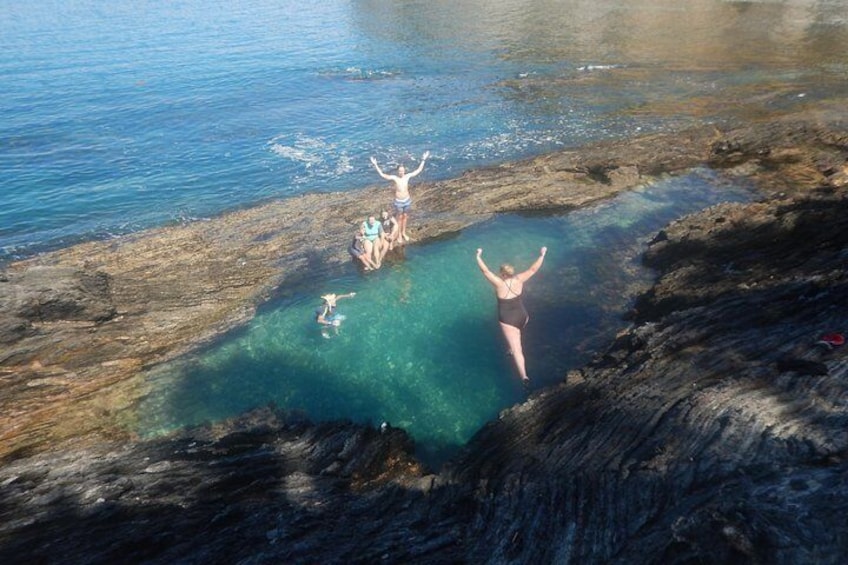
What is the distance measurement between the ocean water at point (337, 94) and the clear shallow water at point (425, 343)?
29.7ft

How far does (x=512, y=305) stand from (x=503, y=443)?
353cm

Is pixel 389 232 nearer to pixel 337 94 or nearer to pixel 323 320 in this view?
pixel 323 320

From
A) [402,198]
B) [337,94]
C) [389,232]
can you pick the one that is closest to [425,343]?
[389,232]

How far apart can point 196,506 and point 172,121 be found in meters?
32.0

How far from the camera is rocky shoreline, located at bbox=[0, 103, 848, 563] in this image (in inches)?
253

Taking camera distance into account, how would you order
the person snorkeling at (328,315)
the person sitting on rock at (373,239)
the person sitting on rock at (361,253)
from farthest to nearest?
the person sitting on rock at (361,253) → the person sitting on rock at (373,239) → the person snorkeling at (328,315)

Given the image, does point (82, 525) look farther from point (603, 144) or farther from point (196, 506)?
point (603, 144)

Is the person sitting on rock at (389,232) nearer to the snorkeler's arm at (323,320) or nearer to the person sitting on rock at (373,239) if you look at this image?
the person sitting on rock at (373,239)

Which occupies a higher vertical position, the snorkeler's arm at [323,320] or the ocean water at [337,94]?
the ocean water at [337,94]

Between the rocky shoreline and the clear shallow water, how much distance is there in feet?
2.43

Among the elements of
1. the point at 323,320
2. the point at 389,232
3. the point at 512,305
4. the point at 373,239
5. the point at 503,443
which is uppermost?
the point at 373,239

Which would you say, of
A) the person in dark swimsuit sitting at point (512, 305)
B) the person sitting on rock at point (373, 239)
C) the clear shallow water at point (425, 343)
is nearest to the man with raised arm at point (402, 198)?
the clear shallow water at point (425, 343)

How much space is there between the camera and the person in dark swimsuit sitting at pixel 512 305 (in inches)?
479

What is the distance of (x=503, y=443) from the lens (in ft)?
32.6
